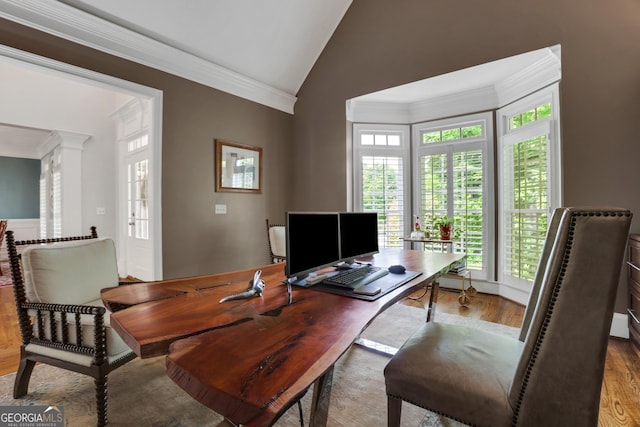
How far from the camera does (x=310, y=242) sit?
1.57 metres

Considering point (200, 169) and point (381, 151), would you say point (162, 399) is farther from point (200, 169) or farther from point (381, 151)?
point (381, 151)

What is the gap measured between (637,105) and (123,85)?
4419mm

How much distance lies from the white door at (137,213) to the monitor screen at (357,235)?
11.2 feet

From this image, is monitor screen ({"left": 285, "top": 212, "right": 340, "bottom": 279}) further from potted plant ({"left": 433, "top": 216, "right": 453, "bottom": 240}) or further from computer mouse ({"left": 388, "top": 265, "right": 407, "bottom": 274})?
potted plant ({"left": 433, "top": 216, "right": 453, "bottom": 240})

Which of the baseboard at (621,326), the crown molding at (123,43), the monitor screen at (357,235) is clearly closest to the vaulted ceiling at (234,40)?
the crown molding at (123,43)

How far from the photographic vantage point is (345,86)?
394 centimetres

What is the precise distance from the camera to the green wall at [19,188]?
734cm

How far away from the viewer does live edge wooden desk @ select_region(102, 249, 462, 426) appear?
2.12 feet

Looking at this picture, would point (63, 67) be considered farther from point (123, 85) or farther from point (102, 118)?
point (102, 118)

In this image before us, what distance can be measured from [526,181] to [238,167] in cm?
338

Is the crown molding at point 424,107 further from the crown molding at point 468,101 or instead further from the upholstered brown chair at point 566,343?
the upholstered brown chair at point 566,343

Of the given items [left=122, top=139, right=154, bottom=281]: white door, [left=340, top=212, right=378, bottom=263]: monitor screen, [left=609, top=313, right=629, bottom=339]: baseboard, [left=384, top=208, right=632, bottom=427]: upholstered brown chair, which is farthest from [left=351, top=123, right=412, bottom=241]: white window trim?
[left=384, top=208, right=632, bottom=427]: upholstered brown chair

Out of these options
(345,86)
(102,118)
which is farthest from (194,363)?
(102,118)

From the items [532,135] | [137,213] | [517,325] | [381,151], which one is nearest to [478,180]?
[532,135]
